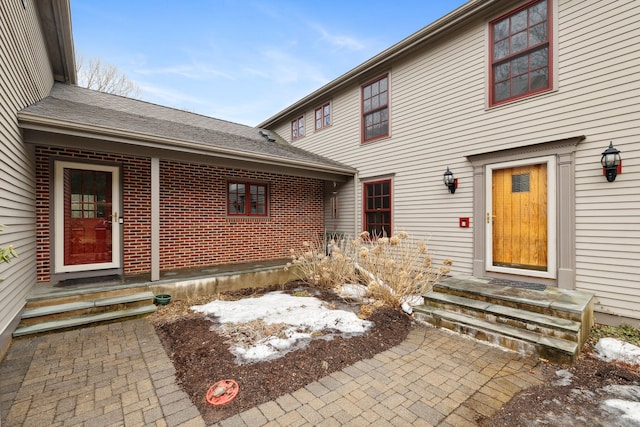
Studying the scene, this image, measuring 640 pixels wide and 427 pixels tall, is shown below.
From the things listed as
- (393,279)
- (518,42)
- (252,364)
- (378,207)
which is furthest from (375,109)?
(252,364)

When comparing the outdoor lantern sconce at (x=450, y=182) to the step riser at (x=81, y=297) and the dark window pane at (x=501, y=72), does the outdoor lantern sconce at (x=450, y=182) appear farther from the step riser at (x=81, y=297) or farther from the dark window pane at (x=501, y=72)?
the step riser at (x=81, y=297)

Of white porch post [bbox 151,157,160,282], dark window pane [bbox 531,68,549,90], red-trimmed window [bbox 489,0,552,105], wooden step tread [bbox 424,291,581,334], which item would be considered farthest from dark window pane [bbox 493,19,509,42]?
white porch post [bbox 151,157,160,282]

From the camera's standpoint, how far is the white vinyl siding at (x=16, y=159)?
3.03 metres

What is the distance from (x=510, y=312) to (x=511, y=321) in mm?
123

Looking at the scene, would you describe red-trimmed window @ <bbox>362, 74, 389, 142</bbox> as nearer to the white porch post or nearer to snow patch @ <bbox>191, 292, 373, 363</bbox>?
Result: snow patch @ <bbox>191, 292, 373, 363</bbox>

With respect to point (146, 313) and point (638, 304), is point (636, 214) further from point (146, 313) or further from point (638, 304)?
point (146, 313)

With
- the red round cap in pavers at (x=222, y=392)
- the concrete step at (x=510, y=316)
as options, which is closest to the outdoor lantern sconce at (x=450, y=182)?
the concrete step at (x=510, y=316)

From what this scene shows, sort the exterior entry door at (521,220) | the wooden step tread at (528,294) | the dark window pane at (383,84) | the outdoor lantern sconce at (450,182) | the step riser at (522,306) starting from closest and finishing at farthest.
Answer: the step riser at (522,306), the wooden step tread at (528,294), the exterior entry door at (521,220), the outdoor lantern sconce at (450,182), the dark window pane at (383,84)

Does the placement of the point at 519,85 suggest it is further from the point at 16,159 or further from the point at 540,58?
the point at 16,159

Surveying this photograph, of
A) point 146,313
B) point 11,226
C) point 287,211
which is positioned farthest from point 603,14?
point 11,226

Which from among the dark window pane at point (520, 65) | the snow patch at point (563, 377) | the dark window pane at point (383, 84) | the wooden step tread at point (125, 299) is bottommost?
the snow patch at point (563, 377)

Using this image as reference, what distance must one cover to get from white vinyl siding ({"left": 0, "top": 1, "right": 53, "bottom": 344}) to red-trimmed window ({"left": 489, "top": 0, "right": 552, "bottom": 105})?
676 cm

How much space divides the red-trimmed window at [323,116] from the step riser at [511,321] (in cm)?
616

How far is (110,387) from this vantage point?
2520 millimetres
